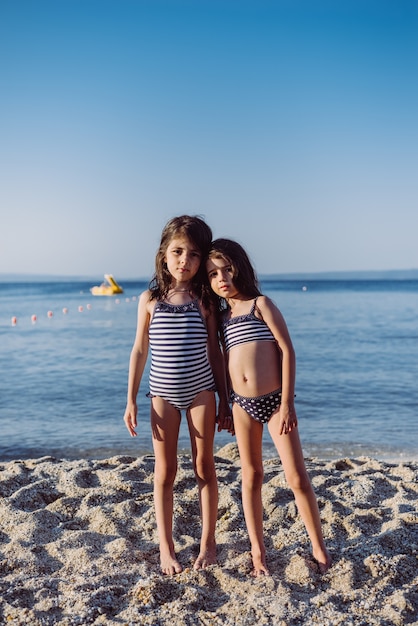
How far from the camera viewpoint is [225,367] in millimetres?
3379

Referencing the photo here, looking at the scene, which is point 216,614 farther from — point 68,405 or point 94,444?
point 68,405

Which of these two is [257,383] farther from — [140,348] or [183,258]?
[183,258]

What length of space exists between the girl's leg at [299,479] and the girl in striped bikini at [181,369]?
38cm

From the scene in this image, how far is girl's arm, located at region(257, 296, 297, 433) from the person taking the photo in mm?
3143

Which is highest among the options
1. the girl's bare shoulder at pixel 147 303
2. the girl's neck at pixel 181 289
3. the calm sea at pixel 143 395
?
the girl's neck at pixel 181 289

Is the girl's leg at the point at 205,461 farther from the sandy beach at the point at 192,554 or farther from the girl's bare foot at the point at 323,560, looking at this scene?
the girl's bare foot at the point at 323,560


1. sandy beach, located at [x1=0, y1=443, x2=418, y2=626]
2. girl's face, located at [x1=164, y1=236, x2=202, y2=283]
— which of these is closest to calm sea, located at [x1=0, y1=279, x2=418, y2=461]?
sandy beach, located at [x1=0, y1=443, x2=418, y2=626]

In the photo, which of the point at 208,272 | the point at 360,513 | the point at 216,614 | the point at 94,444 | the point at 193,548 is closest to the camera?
the point at 216,614

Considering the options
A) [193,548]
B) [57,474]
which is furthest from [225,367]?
[57,474]

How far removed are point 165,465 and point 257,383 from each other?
742mm

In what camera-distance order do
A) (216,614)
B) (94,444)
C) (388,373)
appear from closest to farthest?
(216,614) → (94,444) → (388,373)

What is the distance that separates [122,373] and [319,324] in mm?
11089

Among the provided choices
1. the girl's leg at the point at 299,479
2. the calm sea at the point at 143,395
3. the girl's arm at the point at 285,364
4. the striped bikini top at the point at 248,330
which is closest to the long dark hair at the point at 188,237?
the striped bikini top at the point at 248,330

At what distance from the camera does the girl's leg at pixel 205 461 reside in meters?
3.28
